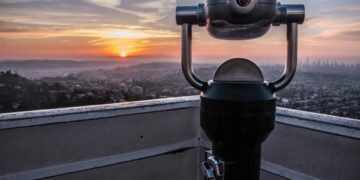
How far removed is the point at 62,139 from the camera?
1725 mm

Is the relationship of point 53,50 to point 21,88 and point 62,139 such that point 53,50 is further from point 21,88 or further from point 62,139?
point 62,139

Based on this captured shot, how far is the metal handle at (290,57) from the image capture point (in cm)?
106

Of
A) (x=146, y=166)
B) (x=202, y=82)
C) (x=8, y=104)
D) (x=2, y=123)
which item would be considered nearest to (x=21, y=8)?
(x=8, y=104)

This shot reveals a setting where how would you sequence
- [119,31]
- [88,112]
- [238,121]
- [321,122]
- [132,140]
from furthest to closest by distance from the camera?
[119,31] < [132,140] < [88,112] < [321,122] < [238,121]

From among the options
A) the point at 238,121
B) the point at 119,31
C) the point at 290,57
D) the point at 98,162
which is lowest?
the point at 98,162

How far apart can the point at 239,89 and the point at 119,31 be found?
1.71 m

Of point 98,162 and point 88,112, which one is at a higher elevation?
point 88,112

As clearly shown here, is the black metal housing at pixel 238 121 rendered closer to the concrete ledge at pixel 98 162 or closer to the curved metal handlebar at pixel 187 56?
the curved metal handlebar at pixel 187 56

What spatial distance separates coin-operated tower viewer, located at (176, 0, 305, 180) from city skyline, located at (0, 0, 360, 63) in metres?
0.56

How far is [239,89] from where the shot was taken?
97 cm

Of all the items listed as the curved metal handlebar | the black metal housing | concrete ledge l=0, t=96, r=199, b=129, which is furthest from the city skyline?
the black metal housing

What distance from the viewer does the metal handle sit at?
1063 millimetres

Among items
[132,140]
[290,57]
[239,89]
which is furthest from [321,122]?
[132,140]

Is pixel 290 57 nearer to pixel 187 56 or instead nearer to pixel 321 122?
pixel 187 56
